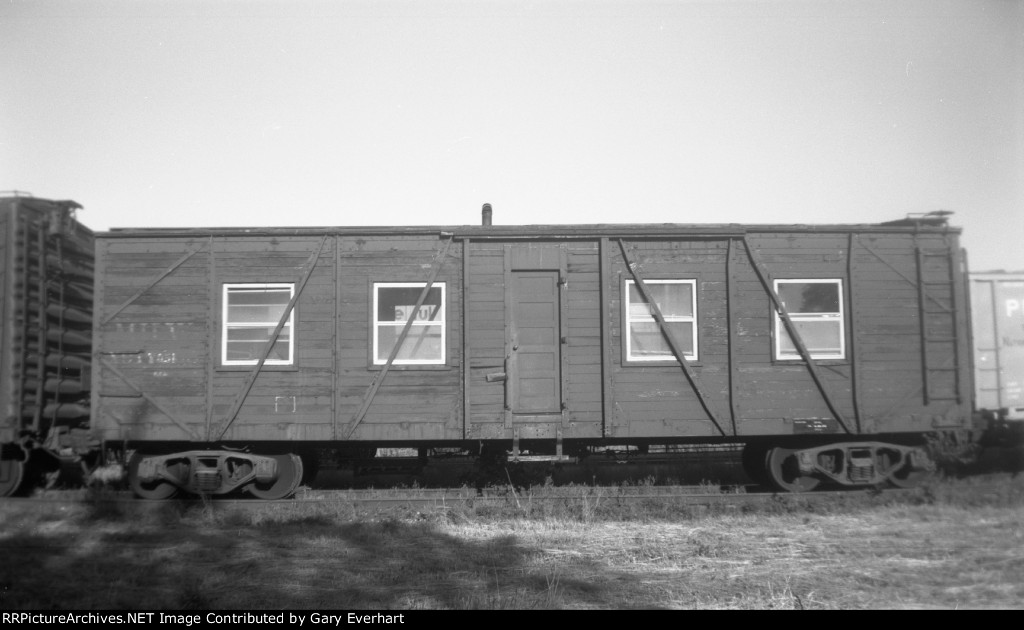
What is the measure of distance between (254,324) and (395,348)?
198 centimetres

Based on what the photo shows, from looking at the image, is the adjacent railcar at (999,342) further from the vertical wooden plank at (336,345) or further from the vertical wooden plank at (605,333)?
the vertical wooden plank at (336,345)

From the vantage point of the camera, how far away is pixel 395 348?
30.0 feet

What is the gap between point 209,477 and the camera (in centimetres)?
917

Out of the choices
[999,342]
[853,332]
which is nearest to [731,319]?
[853,332]

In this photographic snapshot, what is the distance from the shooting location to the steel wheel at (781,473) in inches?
374

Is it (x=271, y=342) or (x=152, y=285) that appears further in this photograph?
(x=152, y=285)

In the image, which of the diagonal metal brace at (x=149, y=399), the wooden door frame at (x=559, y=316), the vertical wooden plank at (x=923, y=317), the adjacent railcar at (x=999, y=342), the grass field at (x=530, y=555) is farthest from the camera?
the adjacent railcar at (x=999, y=342)

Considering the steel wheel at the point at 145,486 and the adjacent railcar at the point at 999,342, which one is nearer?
the steel wheel at the point at 145,486

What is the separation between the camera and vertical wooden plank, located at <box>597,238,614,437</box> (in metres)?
9.12

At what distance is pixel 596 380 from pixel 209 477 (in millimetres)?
5377

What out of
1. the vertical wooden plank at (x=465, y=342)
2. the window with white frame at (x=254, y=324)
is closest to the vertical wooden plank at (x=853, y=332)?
the vertical wooden plank at (x=465, y=342)

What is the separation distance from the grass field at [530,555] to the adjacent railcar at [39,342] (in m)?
0.86

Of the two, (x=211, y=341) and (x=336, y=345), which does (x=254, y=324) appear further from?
(x=336, y=345)
